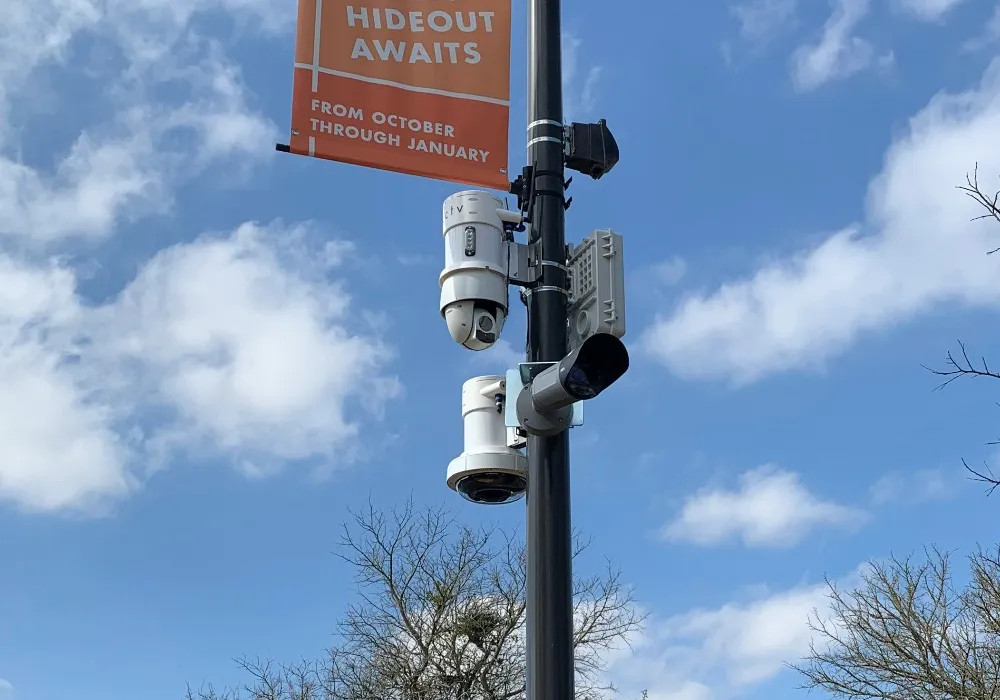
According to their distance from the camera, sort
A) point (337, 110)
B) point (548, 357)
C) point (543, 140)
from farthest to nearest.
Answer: point (337, 110), point (543, 140), point (548, 357)

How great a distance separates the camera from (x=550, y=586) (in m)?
4.61

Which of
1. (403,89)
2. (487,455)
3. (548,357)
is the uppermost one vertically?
(403,89)

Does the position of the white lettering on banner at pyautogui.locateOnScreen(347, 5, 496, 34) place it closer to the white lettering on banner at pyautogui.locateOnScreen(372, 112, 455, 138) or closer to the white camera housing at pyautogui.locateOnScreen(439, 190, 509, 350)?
the white lettering on banner at pyautogui.locateOnScreen(372, 112, 455, 138)

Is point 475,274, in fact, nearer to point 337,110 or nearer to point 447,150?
point 447,150

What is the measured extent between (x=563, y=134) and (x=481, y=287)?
38.6 inches

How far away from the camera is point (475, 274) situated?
5.24 m

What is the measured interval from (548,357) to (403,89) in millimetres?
1758

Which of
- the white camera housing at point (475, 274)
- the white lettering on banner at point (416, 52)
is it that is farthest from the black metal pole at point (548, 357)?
the white lettering on banner at point (416, 52)

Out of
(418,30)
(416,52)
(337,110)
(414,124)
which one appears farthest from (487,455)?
(418,30)

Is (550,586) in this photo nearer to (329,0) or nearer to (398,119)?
(398,119)

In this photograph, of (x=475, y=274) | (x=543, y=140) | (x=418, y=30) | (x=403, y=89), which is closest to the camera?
(x=475, y=274)

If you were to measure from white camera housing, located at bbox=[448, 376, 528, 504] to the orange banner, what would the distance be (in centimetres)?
117

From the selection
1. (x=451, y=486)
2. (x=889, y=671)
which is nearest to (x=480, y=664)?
(x=889, y=671)

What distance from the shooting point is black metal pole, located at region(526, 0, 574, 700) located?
4.58 metres
